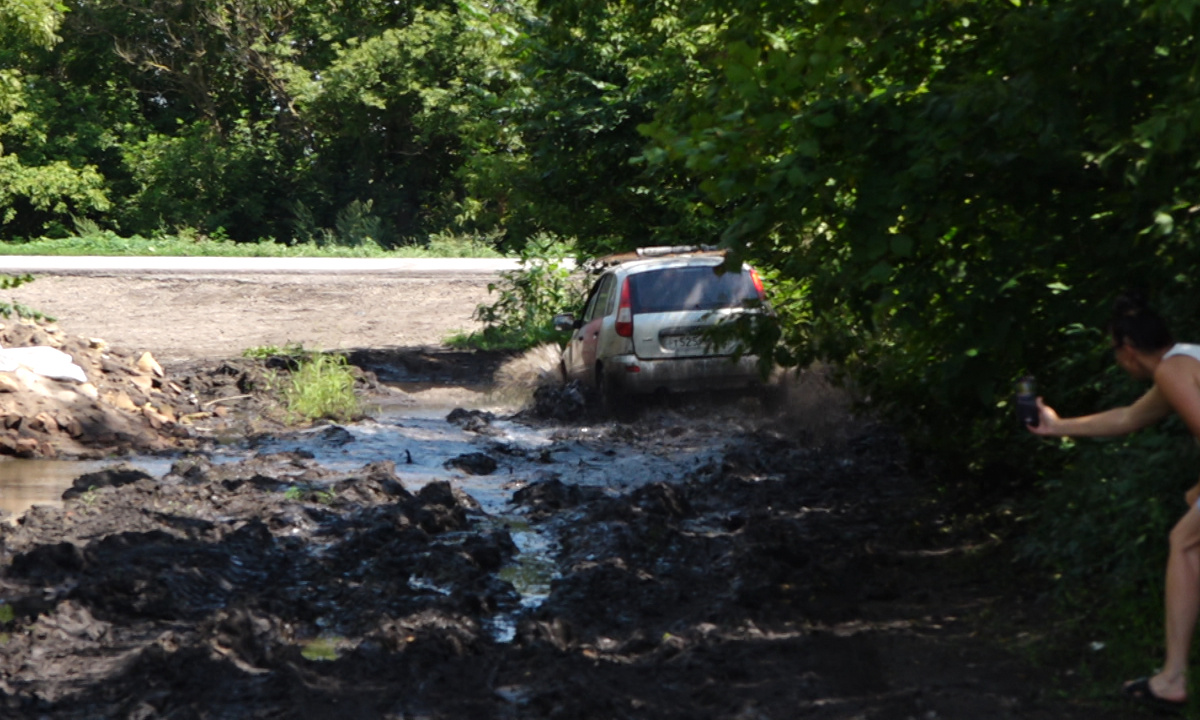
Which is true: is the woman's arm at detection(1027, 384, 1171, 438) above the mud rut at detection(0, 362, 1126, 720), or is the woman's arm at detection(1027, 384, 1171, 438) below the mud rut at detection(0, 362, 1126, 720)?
above

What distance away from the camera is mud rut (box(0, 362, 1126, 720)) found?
210 inches

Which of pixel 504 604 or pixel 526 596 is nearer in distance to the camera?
pixel 504 604

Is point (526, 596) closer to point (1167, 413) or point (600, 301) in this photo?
point (1167, 413)

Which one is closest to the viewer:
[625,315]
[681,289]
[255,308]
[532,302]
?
[625,315]

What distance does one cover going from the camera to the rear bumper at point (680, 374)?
1401 cm

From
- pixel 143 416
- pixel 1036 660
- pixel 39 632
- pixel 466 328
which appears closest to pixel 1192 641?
pixel 1036 660

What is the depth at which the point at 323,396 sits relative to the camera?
16656 millimetres

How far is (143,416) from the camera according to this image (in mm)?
15328

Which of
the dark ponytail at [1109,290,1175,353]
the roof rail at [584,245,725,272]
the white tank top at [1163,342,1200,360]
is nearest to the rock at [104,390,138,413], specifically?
the roof rail at [584,245,725,272]

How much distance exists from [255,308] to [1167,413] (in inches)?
931

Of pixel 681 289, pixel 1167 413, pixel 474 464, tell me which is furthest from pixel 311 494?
pixel 1167 413

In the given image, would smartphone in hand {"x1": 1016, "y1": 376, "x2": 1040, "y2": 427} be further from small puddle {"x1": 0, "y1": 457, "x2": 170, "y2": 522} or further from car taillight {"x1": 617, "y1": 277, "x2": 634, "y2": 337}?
car taillight {"x1": 617, "y1": 277, "x2": 634, "y2": 337}

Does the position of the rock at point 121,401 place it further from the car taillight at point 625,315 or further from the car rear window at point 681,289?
the car rear window at point 681,289

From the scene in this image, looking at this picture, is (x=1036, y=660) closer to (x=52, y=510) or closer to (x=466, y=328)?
(x=52, y=510)
